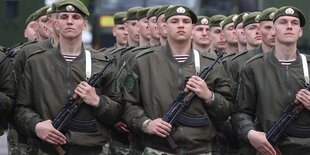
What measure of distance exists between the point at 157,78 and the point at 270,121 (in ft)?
3.62

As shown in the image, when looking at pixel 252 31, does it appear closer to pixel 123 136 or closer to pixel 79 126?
pixel 123 136

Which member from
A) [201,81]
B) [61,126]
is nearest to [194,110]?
[201,81]

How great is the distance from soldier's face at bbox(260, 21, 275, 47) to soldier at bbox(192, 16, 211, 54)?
1.85 metres

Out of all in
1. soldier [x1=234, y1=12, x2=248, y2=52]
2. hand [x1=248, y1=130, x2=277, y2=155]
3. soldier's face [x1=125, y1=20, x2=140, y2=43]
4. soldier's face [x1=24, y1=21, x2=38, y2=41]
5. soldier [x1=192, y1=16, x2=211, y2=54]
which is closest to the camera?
hand [x1=248, y1=130, x2=277, y2=155]

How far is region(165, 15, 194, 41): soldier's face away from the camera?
40.9 ft

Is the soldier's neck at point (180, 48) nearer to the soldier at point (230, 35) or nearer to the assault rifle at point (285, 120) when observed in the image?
the assault rifle at point (285, 120)

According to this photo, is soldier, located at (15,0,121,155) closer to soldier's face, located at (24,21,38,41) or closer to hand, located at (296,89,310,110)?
hand, located at (296,89,310,110)

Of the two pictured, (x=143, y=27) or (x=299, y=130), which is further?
(x=143, y=27)

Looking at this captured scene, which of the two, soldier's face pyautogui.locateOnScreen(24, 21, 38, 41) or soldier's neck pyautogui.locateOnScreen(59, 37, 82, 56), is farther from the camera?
soldier's face pyautogui.locateOnScreen(24, 21, 38, 41)

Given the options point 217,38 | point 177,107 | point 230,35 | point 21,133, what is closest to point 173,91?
point 177,107

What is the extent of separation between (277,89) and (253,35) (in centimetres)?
350

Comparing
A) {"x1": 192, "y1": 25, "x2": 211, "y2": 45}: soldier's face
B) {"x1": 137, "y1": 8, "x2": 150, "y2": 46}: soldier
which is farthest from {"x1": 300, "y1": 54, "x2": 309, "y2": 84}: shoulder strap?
{"x1": 137, "y1": 8, "x2": 150, "y2": 46}: soldier

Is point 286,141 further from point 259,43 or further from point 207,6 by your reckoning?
point 207,6

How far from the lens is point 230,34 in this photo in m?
17.2
